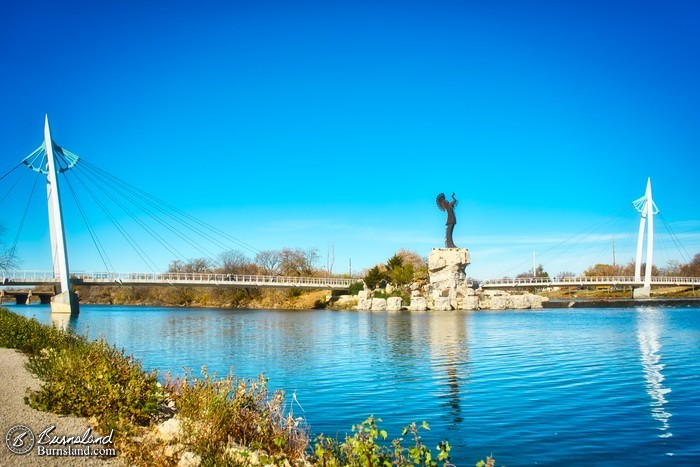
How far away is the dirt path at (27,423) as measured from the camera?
6648mm

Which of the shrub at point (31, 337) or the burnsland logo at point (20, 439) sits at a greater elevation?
the shrub at point (31, 337)

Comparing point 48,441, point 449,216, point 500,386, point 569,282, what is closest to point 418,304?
point 449,216

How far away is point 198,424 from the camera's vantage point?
776 cm

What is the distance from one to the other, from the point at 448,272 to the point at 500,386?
178 feet

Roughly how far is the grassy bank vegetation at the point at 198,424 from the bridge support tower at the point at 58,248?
1748 inches

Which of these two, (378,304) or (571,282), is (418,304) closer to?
(378,304)

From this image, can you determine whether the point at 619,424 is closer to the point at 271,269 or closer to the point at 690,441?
the point at 690,441

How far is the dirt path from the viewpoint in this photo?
6648 mm

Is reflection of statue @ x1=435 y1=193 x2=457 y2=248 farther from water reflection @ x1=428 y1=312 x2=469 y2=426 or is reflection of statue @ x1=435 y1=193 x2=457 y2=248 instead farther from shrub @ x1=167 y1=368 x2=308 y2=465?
shrub @ x1=167 y1=368 x2=308 y2=465

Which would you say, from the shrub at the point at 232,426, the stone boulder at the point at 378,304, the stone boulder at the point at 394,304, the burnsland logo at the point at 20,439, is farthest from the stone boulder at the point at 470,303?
the burnsland logo at the point at 20,439

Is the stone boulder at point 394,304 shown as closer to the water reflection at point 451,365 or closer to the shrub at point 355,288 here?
the shrub at point 355,288

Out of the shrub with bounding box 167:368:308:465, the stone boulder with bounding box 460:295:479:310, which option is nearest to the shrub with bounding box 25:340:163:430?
the shrub with bounding box 167:368:308:465

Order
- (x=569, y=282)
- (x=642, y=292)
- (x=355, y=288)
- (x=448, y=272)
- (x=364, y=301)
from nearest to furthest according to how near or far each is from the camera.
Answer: (x=448, y=272), (x=364, y=301), (x=355, y=288), (x=569, y=282), (x=642, y=292)

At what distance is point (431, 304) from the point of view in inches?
2630
